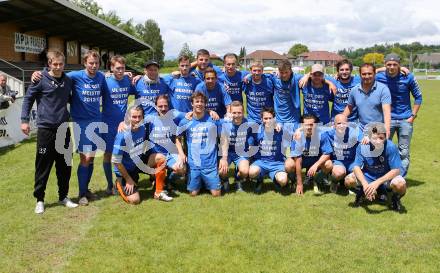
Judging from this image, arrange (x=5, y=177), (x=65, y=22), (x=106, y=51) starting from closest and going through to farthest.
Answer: (x=5, y=177) → (x=65, y=22) → (x=106, y=51)

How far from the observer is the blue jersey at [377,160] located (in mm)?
5346

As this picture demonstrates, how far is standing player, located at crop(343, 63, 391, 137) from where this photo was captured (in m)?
5.73

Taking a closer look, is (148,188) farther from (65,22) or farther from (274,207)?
(65,22)

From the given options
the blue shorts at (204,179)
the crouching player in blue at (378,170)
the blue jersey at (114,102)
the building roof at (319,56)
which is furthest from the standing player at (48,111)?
the building roof at (319,56)

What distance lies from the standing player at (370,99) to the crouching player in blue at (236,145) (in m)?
1.65

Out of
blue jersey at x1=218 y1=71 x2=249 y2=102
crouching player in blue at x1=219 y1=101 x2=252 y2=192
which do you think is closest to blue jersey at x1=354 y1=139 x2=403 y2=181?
crouching player in blue at x1=219 y1=101 x2=252 y2=192

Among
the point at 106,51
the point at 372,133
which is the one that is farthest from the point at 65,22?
the point at 372,133

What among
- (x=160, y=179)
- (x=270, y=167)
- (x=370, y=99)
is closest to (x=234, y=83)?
(x=270, y=167)

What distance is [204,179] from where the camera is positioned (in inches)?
244

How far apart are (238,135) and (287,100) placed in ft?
3.18

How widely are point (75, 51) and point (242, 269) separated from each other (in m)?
28.0

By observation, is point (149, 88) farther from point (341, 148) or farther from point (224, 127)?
point (341, 148)

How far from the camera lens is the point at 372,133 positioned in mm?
5352

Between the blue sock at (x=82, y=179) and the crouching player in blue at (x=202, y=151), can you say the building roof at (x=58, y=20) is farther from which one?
the crouching player in blue at (x=202, y=151)
